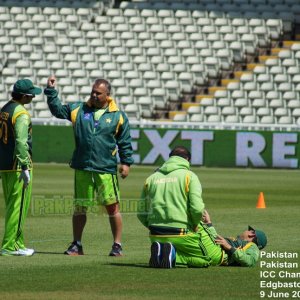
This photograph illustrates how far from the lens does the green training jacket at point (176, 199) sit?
11.8m

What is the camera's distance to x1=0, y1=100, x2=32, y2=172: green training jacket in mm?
12781

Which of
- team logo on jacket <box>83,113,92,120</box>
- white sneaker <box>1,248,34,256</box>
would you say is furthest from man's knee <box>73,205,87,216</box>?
team logo on jacket <box>83,113,92,120</box>

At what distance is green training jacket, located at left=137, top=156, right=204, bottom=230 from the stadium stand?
23471 millimetres

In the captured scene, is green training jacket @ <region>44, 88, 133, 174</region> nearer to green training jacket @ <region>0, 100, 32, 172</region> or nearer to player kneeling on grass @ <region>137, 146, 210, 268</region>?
green training jacket @ <region>0, 100, 32, 172</region>

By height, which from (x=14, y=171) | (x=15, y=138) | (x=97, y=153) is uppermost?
(x=15, y=138)

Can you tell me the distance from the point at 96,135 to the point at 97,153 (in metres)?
0.21

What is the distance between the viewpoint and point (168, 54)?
3925 centimetres

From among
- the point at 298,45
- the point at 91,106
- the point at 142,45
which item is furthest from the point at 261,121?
the point at 91,106

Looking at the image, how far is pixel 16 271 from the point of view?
1162 cm

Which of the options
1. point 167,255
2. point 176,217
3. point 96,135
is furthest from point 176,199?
point 96,135

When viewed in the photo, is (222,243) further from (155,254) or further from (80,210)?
(80,210)

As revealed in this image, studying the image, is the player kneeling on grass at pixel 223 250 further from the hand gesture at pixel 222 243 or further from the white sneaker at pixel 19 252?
the white sneaker at pixel 19 252

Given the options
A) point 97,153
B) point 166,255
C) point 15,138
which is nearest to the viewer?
point 166,255

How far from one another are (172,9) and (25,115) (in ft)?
93.9
